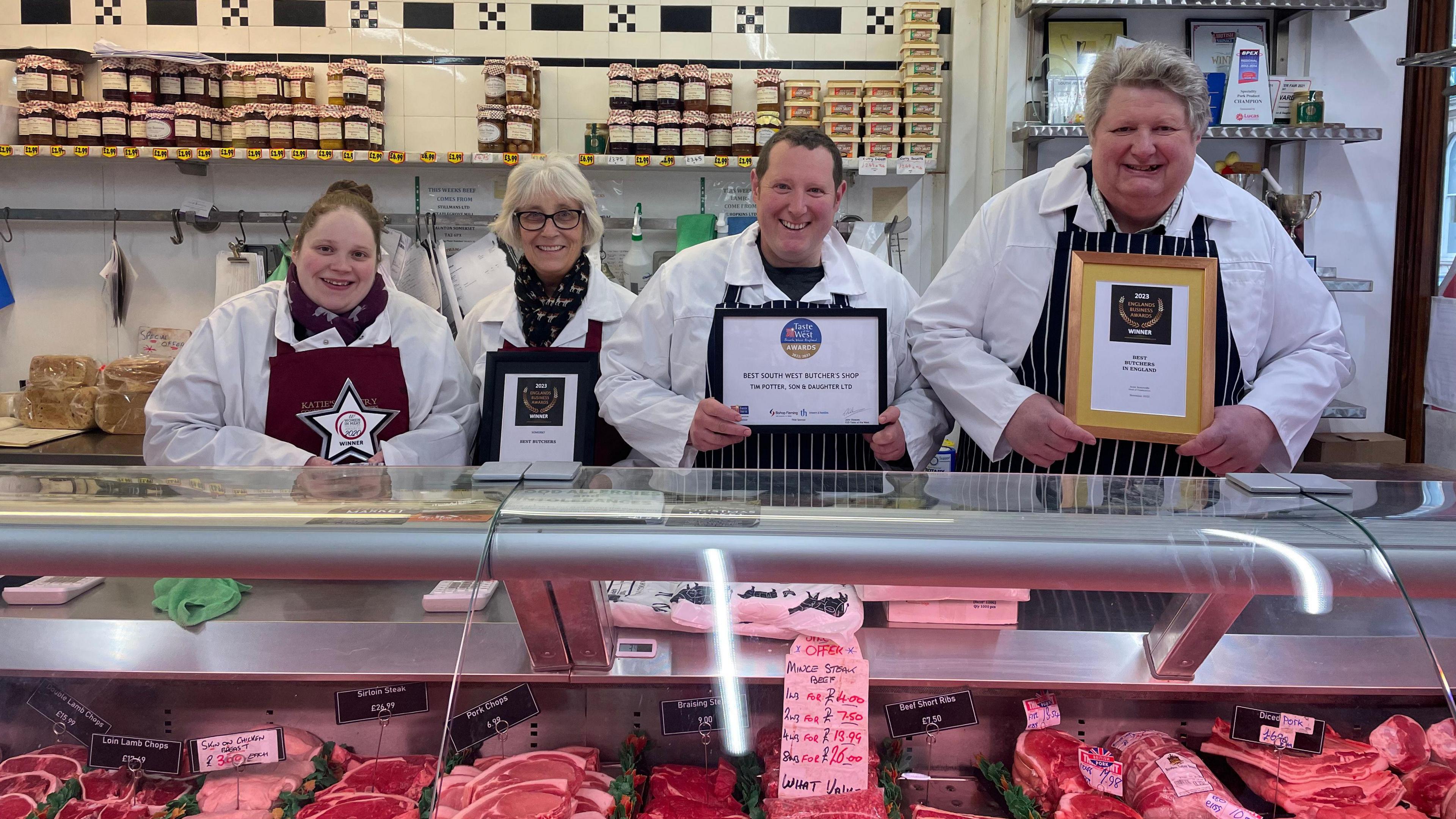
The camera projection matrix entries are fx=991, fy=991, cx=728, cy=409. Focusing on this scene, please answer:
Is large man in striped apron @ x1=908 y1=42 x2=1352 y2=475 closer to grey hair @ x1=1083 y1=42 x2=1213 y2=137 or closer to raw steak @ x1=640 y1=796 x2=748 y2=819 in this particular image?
grey hair @ x1=1083 y1=42 x2=1213 y2=137

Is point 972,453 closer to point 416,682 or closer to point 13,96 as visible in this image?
point 416,682

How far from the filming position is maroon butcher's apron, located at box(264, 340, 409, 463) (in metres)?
2.41

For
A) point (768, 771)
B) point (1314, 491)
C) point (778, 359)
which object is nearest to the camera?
point (1314, 491)

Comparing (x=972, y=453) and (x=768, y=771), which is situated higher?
(x=972, y=453)

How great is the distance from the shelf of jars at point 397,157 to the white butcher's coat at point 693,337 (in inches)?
76.8

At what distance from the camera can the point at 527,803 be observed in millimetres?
1420

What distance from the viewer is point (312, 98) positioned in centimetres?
456

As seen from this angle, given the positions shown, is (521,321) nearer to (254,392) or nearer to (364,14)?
(254,392)

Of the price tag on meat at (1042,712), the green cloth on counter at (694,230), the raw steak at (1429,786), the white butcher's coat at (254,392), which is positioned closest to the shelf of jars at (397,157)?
the green cloth on counter at (694,230)

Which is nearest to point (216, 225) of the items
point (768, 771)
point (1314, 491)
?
point (768, 771)

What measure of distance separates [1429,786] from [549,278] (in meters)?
2.28

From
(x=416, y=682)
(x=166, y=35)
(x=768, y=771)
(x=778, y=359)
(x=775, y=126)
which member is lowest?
(x=768, y=771)

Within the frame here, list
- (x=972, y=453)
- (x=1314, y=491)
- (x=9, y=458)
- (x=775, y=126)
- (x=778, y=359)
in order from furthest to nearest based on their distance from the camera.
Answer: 1. (x=775, y=126)
2. (x=9, y=458)
3. (x=972, y=453)
4. (x=778, y=359)
5. (x=1314, y=491)

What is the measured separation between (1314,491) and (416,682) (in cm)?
127
